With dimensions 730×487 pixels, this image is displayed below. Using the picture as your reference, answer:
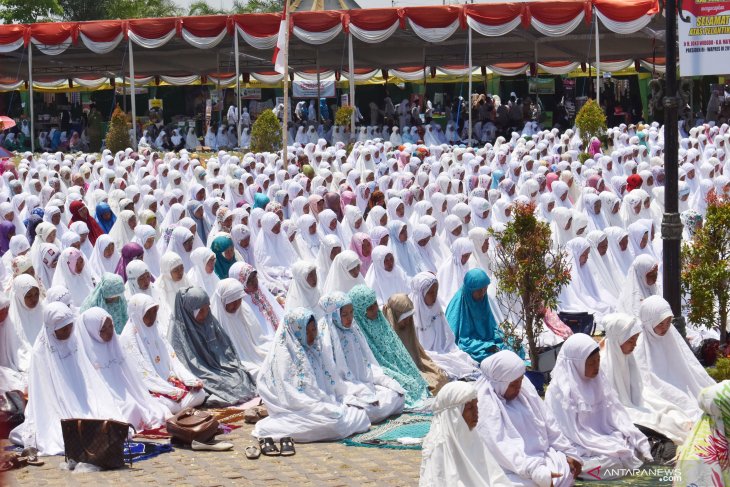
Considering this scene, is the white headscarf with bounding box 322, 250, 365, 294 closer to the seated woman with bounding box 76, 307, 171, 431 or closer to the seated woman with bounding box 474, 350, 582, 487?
the seated woman with bounding box 76, 307, 171, 431

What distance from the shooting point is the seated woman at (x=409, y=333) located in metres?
7.88

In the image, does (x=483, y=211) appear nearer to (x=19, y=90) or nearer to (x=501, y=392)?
(x=501, y=392)

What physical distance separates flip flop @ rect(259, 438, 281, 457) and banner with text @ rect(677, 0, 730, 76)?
10.4ft

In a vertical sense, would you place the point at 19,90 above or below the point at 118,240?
above

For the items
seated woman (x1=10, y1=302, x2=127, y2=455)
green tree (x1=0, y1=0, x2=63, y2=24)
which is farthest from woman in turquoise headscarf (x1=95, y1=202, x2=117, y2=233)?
green tree (x1=0, y1=0, x2=63, y2=24)

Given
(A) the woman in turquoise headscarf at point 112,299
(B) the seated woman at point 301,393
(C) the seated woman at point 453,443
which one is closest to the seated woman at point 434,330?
(B) the seated woman at point 301,393

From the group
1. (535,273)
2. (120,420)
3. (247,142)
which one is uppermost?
(247,142)

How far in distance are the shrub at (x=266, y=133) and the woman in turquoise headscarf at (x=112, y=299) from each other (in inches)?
527

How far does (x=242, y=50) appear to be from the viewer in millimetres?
29484

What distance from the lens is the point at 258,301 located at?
8906 millimetres

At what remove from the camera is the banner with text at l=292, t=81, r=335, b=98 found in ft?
101

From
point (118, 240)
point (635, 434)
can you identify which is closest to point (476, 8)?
point (118, 240)

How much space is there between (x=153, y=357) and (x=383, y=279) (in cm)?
283

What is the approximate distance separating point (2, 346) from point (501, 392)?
11.9 feet
